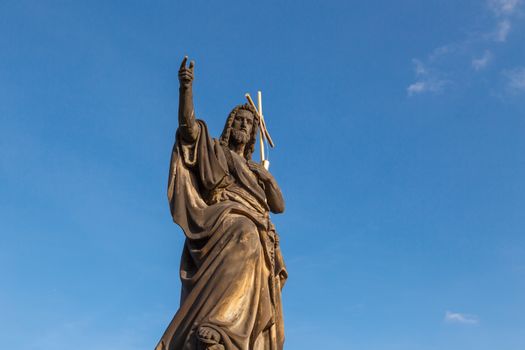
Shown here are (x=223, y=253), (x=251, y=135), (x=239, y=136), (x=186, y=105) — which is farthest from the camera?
(x=251, y=135)

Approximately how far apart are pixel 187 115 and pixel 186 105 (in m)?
0.14

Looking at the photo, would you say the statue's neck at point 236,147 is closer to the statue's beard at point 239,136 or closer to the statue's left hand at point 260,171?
the statue's beard at point 239,136

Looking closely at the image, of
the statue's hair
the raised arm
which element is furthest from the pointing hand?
the statue's hair

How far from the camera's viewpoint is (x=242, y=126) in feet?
37.1

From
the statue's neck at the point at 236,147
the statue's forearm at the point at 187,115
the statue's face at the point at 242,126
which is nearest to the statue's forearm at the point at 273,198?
the statue's neck at the point at 236,147

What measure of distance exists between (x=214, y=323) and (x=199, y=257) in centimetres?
109

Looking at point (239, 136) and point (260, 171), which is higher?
point (239, 136)

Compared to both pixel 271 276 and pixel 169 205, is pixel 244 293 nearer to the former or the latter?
pixel 271 276

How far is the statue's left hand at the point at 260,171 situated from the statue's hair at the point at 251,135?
1.00ft

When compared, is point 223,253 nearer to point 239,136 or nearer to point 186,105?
point 186,105

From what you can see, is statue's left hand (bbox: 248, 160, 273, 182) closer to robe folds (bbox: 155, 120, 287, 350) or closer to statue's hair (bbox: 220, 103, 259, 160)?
robe folds (bbox: 155, 120, 287, 350)

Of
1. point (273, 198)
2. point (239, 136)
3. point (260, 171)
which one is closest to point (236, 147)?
point (239, 136)

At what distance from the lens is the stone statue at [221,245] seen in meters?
9.07

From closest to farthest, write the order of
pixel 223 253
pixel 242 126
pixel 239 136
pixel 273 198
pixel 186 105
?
pixel 223 253 < pixel 186 105 < pixel 273 198 < pixel 239 136 < pixel 242 126
